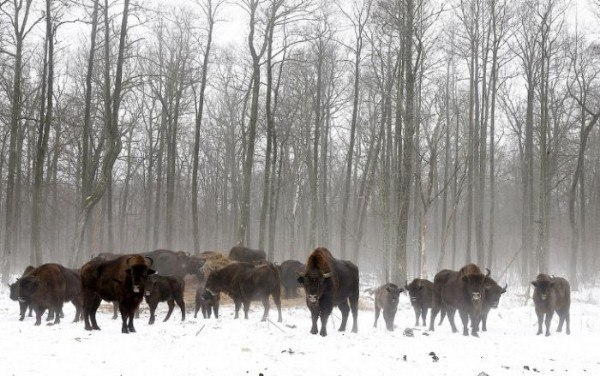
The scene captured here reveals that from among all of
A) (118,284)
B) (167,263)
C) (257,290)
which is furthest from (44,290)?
(167,263)

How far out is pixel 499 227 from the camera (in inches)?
2301

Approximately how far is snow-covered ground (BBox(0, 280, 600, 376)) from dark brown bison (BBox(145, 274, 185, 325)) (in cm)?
53

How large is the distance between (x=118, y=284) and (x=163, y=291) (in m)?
2.73

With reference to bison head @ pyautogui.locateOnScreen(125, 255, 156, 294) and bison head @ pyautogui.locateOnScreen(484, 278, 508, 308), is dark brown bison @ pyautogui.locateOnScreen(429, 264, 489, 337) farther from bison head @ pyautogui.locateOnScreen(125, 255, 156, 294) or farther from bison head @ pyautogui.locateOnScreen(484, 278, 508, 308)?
bison head @ pyautogui.locateOnScreen(125, 255, 156, 294)

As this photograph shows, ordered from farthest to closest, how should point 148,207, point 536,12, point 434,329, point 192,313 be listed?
point 148,207
point 536,12
point 192,313
point 434,329

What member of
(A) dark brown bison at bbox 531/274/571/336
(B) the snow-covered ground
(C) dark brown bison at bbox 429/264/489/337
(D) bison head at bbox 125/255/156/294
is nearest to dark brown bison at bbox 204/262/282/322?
(B) the snow-covered ground

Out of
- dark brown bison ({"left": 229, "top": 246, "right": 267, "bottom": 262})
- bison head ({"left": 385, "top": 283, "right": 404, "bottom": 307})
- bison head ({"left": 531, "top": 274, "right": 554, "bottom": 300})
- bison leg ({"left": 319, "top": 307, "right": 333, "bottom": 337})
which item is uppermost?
dark brown bison ({"left": 229, "top": 246, "right": 267, "bottom": 262})

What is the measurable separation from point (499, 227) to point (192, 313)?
158ft

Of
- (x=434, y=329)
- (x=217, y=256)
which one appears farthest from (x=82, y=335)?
(x=217, y=256)

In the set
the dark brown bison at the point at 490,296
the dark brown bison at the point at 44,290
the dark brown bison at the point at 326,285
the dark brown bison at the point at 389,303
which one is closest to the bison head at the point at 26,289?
the dark brown bison at the point at 44,290

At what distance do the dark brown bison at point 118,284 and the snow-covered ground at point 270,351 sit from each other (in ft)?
1.60

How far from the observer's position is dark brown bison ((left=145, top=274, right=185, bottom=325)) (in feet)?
44.6

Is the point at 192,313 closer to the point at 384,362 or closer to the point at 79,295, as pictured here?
the point at 79,295

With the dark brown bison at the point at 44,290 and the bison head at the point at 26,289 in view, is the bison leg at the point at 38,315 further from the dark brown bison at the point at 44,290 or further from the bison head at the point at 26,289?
the bison head at the point at 26,289
